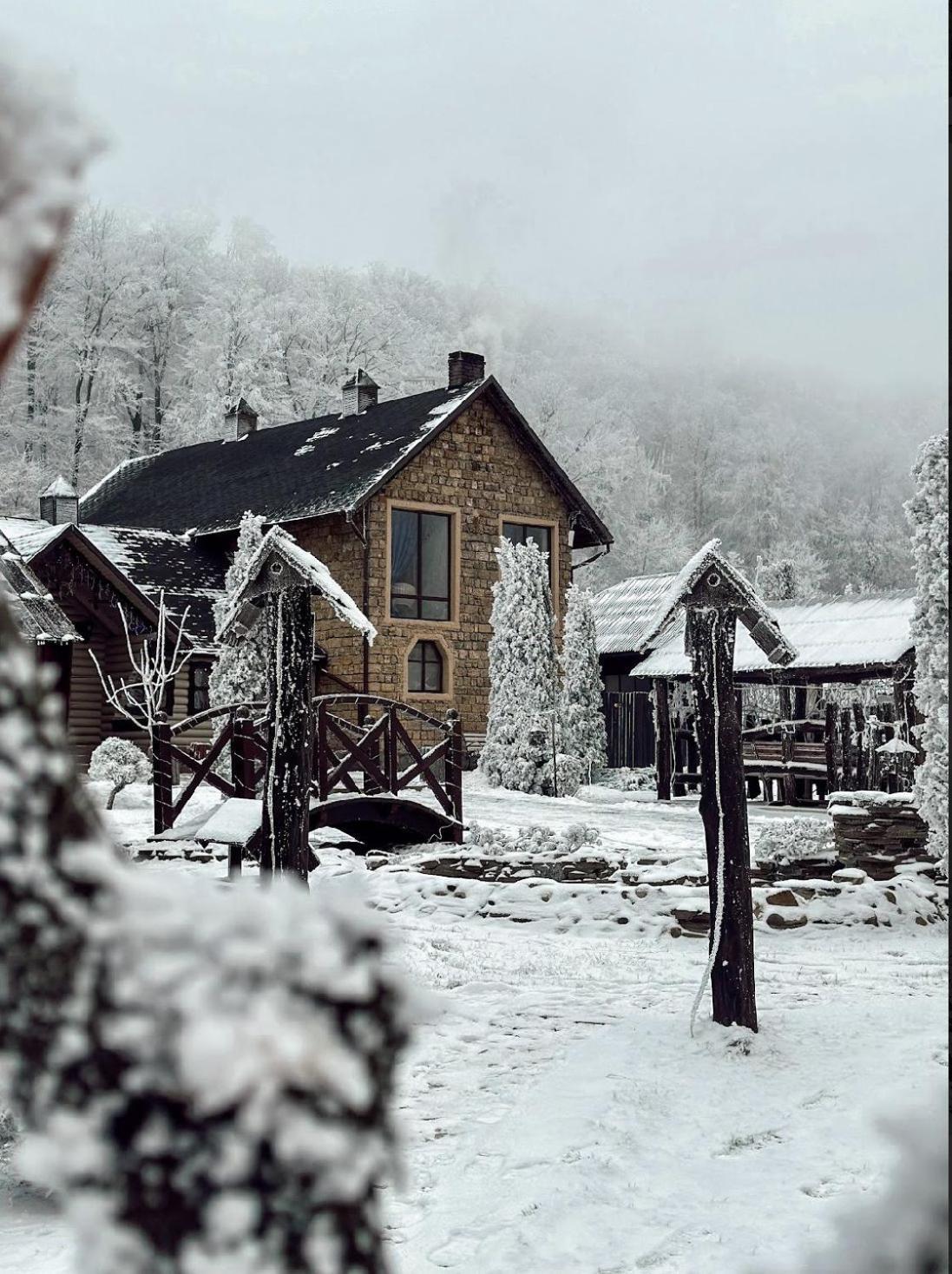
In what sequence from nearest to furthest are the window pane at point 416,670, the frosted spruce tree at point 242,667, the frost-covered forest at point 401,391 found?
the frosted spruce tree at point 242,667, the window pane at point 416,670, the frost-covered forest at point 401,391

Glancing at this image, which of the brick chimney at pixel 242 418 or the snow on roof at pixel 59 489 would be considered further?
the brick chimney at pixel 242 418

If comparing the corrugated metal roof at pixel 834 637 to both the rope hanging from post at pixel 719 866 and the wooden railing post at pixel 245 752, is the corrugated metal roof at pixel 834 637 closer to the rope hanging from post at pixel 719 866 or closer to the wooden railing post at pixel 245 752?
the wooden railing post at pixel 245 752

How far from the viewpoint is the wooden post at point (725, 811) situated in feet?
25.3

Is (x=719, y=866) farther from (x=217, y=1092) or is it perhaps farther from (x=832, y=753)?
(x=832, y=753)

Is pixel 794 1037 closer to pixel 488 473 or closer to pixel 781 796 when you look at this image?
pixel 781 796

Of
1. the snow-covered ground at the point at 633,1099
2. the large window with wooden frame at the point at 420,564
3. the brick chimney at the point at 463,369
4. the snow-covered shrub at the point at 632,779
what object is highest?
the brick chimney at the point at 463,369

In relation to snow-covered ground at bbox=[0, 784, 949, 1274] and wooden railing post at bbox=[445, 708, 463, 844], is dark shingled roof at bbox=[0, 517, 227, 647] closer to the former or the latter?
wooden railing post at bbox=[445, 708, 463, 844]

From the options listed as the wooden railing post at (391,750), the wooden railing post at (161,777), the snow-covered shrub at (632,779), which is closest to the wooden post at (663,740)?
the snow-covered shrub at (632,779)

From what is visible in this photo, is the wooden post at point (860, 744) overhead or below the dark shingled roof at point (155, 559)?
below

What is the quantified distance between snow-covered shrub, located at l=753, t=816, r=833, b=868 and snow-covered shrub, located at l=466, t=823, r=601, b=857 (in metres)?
1.69

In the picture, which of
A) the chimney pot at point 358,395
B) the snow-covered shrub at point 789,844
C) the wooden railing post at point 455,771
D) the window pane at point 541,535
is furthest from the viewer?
the chimney pot at point 358,395

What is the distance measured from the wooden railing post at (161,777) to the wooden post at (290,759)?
586cm

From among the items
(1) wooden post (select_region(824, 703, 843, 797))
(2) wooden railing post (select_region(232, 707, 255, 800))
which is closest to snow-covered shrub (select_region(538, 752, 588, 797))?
(1) wooden post (select_region(824, 703, 843, 797))

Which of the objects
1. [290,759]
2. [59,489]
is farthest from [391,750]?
[59,489]
